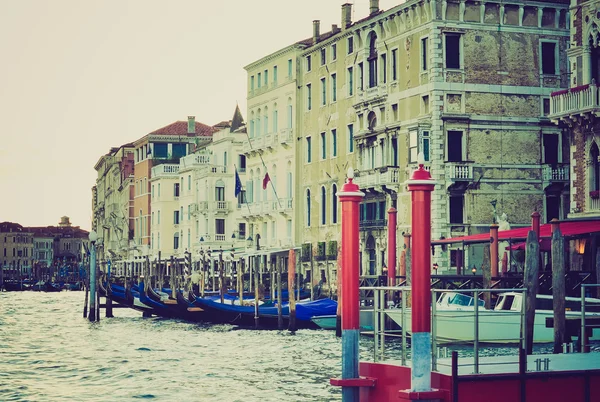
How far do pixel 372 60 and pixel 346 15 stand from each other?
3375mm

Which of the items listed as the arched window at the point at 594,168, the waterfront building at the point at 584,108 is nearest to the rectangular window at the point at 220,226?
the waterfront building at the point at 584,108

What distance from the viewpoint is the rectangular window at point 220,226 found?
54.3 metres

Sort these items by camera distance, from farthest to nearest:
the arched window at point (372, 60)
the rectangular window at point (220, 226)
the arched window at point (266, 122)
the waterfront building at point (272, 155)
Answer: the rectangular window at point (220, 226) → the arched window at point (266, 122) → the waterfront building at point (272, 155) → the arched window at point (372, 60)

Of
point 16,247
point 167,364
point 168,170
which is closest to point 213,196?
point 168,170

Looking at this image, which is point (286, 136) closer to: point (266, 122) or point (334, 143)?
point (266, 122)

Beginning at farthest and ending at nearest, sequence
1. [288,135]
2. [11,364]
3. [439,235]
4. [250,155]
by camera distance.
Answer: [250,155]
[288,135]
[439,235]
[11,364]

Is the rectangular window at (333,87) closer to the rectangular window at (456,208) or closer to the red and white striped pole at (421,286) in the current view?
the rectangular window at (456,208)

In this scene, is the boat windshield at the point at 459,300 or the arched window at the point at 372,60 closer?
the boat windshield at the point at 459,300

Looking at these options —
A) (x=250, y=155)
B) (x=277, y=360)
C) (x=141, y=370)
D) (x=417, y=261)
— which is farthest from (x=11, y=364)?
(x=250, y=155)

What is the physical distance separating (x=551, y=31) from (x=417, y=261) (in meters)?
24.8

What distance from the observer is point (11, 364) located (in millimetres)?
23062

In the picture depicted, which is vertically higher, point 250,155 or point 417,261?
point 250,155

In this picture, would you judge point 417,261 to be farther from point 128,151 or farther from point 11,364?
point 128,151

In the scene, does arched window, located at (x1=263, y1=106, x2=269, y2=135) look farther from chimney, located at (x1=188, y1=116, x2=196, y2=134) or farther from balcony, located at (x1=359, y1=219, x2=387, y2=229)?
chimney, located at (x1=188, y1=116, x2=196, y2=134)
